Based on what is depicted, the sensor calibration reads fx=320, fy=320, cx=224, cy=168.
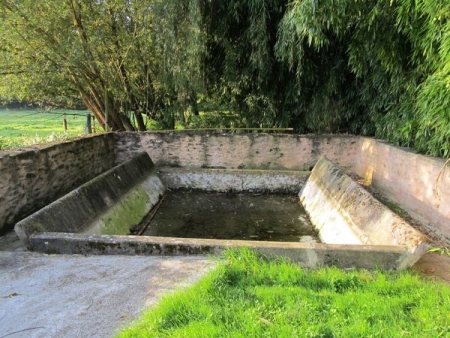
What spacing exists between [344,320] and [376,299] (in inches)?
14.8

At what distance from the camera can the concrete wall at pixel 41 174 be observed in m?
3.55

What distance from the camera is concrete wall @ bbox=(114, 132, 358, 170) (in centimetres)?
654

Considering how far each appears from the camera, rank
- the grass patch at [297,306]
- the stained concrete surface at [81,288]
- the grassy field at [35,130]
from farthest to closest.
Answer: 1. the grassy field at [35,130]
2. the stained concrete surface at [81,288]
3. the grass patch at [297,306]

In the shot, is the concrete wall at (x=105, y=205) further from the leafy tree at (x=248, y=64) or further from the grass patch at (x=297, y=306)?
the leafy tree at (x=248, y=64)

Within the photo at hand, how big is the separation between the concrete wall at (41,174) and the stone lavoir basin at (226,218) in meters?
0.60

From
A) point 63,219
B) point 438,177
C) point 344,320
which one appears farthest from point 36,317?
point 438,177

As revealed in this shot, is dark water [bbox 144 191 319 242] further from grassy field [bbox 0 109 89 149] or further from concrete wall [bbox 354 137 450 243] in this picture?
grassy field [bbox 0 109 89 149]

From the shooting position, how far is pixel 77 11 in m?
5.92

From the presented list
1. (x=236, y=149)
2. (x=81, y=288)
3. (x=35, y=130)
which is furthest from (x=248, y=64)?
(x=35, y=130)

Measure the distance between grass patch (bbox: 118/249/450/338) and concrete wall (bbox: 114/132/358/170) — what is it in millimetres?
4213

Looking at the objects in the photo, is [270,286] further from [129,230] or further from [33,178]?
[33,178]

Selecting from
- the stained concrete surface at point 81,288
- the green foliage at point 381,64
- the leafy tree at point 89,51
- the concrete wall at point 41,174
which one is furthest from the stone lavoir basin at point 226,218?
the leafy tree at point 89,51

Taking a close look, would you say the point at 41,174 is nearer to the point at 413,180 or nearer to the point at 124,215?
the point at 124,215

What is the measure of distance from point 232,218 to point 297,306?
3.33 metres
